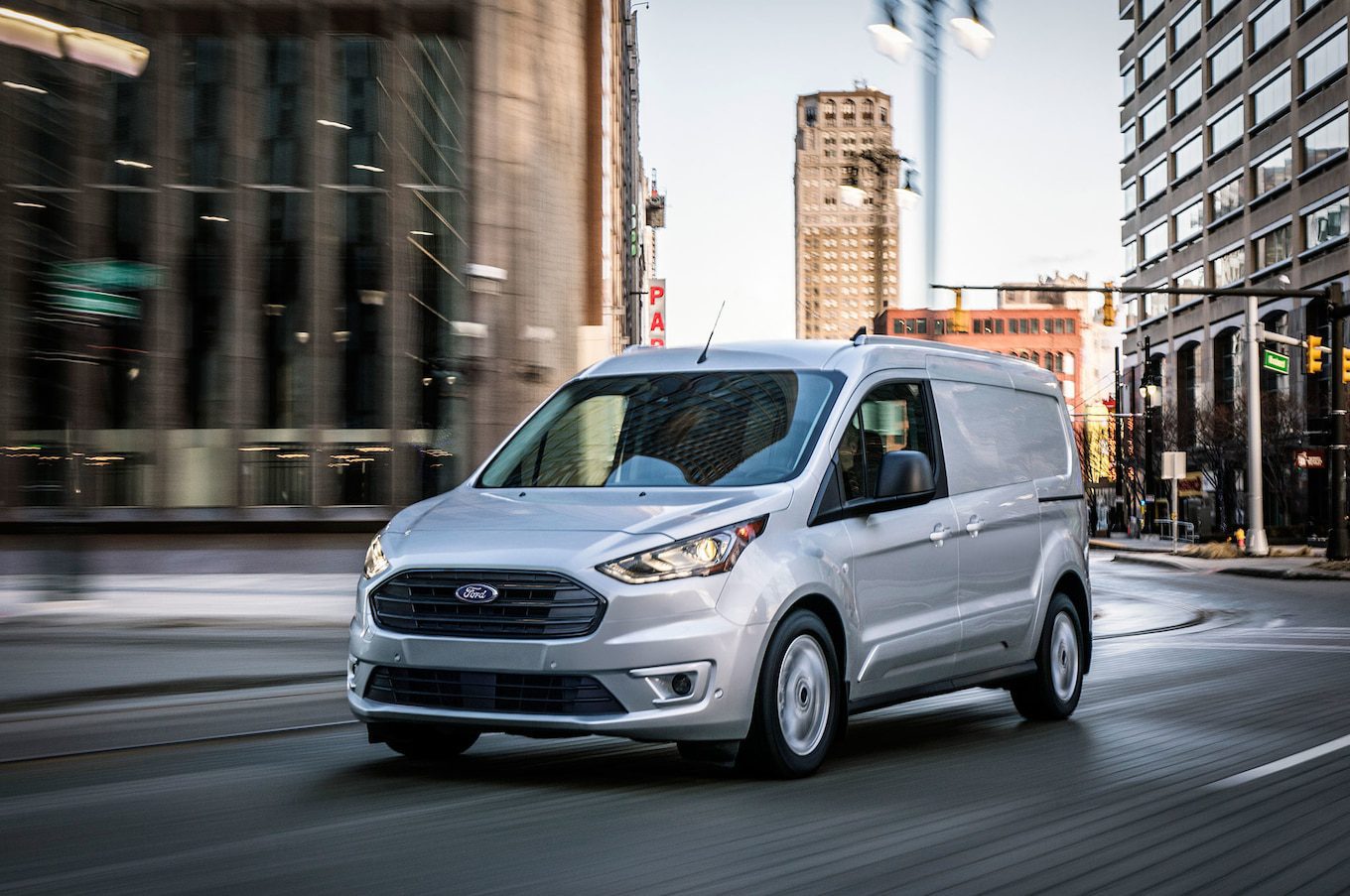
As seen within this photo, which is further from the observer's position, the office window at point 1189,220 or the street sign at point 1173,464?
the office window at point 1189,220

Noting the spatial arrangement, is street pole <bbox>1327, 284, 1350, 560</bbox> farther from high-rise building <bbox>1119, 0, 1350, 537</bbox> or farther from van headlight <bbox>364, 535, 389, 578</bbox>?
van headlight <bbox>364, 535, 389, 578</bbox>

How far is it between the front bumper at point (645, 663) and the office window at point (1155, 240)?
82.8 metres

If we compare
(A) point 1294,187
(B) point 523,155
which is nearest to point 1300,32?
(A) point 1294,187

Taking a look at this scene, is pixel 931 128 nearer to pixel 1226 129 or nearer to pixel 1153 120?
pixel 1226 129

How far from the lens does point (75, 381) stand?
25.2 metres

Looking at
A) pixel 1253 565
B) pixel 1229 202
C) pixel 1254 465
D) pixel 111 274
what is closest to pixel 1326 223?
pixel 1229 202

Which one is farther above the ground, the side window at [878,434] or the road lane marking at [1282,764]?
the side window at [878,434]

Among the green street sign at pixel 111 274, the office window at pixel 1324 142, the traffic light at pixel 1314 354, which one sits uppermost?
the office window at pixel 1324 142

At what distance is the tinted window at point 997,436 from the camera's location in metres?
8.79

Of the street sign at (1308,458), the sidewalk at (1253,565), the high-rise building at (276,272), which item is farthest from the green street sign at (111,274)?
the street sign at (1308,458)

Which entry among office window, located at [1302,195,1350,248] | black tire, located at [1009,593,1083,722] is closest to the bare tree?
office window, located at [1302,195,1350,248]

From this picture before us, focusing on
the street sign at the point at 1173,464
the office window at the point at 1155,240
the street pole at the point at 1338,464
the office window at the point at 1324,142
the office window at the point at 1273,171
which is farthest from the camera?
the office window at the point at 1155,240

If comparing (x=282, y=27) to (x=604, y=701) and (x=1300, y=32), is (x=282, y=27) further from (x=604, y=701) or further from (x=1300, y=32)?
(x=1300, y=32)

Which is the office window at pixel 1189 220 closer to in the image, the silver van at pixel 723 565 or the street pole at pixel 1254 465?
the street pole at pixel 1254 465
